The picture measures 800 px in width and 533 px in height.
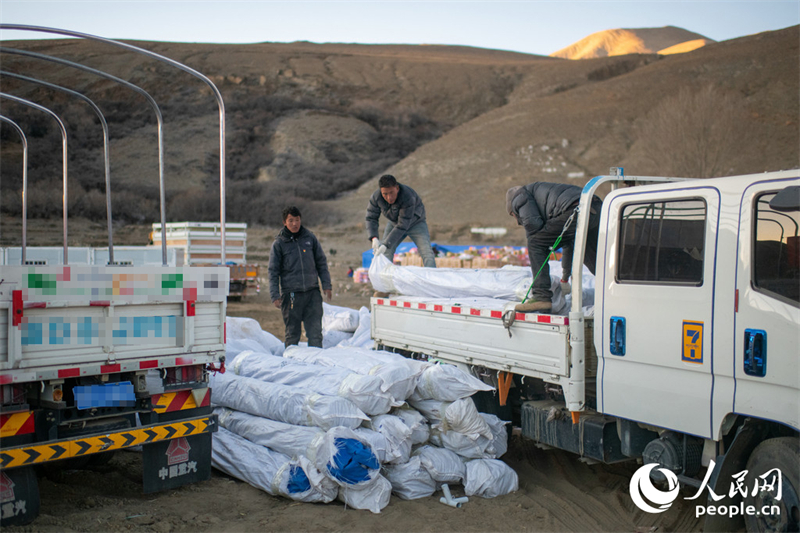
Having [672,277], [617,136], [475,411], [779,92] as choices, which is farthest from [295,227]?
[779,92]

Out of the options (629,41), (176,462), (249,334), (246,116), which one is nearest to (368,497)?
(176,462)

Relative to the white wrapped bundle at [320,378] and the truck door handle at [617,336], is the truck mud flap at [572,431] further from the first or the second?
the white wrapped bundle at [320,378]

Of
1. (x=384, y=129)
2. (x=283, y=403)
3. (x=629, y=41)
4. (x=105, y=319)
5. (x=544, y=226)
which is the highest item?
(x=629, y=41)

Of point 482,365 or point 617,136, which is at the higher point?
point 617,136

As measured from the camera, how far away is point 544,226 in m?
5.55

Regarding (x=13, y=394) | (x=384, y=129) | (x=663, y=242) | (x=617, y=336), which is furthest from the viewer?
(x=384, y=129)

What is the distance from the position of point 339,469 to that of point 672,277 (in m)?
2.47

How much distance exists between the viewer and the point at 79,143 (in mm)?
50844

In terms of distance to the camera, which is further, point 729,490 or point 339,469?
point 339,469

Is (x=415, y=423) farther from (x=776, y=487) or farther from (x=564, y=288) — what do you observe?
(x=776, y=487)

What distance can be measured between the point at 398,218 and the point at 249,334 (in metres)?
2.22

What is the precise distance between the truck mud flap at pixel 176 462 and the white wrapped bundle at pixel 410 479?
4.58 ft

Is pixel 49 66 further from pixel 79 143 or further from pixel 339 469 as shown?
pixel 339 469

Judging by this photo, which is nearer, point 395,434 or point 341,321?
point 395,434
